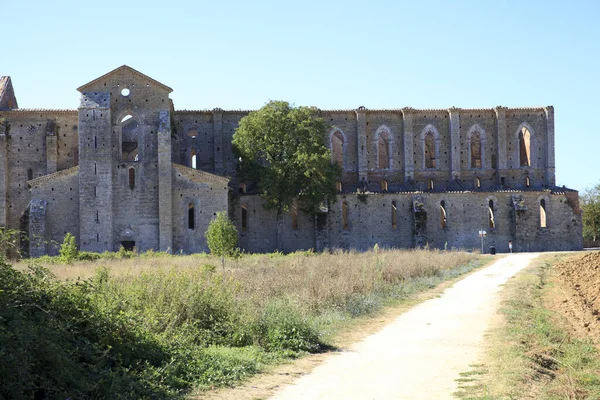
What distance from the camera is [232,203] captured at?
43.5 m

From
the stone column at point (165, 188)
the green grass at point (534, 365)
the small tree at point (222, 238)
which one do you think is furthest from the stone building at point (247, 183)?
the green grass at point (534, 365)

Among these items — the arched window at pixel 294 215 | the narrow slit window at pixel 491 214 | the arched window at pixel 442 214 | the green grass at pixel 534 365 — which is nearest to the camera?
the green grass at pixel 534 365

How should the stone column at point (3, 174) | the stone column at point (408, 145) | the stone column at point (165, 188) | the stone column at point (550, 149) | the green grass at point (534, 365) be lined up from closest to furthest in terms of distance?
the green grass at point (534, 365)
the stone column at point (165, 188)
the stone column at point (3, 174)
the stone column at point (408, 145)
the stone column at point (550, 149)

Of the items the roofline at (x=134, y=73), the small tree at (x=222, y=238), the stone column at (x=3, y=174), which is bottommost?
the small tree at (x=222, y=238)

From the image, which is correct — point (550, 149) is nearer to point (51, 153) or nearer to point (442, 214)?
point (442, 214)

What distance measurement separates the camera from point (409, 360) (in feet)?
36.5

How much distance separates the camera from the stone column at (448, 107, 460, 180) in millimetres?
48719

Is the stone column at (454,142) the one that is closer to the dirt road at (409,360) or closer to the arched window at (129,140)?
the arched window at (129,140)

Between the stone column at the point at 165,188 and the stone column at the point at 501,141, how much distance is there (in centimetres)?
2339

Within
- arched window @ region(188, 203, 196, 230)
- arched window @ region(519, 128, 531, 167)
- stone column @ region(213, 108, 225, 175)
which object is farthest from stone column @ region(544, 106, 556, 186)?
arched window @ region(188, 203, 196, 230)

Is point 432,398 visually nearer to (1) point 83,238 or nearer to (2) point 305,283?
(2) point 305,283

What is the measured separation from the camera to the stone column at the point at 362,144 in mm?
47844

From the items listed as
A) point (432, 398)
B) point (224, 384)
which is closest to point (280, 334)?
point (224, 384)

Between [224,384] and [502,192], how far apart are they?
128ft
